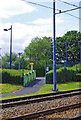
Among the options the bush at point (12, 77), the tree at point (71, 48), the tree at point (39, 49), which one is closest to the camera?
the bush at point (12, 77)

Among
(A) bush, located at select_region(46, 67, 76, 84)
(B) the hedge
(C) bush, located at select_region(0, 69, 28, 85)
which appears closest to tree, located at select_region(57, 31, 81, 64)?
(B) the hedge

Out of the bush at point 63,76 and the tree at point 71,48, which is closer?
the bush at point 63,76

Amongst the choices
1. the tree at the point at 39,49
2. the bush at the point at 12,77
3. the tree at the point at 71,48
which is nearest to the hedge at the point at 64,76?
the bush at the point at 12,77

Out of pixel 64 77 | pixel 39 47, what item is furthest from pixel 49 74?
pixel 39 47

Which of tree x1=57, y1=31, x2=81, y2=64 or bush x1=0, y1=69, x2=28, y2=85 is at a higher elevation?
tree x1=57, y1=31, x2=81, y2=64

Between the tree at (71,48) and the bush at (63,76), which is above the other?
the tree at (71,48)

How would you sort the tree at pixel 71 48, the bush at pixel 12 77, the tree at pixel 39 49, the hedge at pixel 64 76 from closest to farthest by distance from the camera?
the bush at pixel 12 77 < the hedge at pixel 64 76 < the tree at pixel 39 49 < the tree at pixel 71 48

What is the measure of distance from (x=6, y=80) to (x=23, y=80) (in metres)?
Answer: 2.70

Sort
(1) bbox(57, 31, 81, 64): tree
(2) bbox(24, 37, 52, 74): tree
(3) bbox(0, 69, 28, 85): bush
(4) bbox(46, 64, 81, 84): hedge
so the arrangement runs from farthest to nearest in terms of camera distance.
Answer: (1) bbox(57, 31, 81, 64): tree
(2) bbox(24, 37, 52, 74): tree
(4) bbox(46, 64, 81, 84): hedge
(3) bbox(0, 69, 28, 85): bush

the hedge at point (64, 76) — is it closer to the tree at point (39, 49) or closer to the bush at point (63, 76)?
the bush at point (63, 76)

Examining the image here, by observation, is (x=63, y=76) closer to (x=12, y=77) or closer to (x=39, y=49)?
(x=12, y=77)

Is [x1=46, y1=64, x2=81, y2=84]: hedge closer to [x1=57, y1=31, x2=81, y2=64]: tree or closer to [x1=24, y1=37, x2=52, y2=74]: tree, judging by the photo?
[x1=24, y1=37, x2=52, y2=74]: tree

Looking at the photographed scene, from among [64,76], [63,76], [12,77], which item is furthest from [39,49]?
[12,77]

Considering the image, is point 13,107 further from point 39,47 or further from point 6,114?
→ point 39,47
